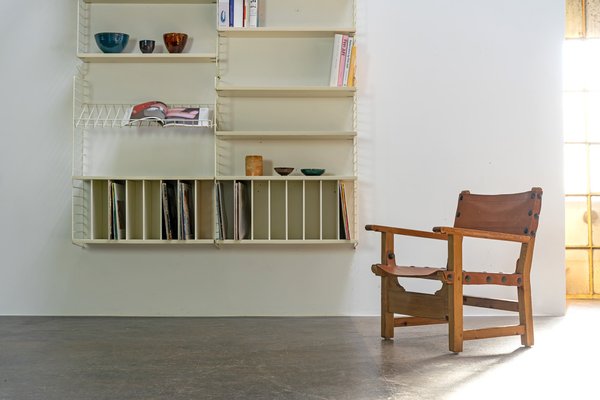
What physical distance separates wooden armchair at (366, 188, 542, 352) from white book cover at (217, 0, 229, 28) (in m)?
1.64

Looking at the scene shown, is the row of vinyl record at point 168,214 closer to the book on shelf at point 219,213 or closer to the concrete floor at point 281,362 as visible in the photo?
the book on shelf at point 219,213

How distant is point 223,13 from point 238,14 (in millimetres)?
88

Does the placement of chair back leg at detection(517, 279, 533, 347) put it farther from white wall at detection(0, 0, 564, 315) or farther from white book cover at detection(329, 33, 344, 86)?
white book cover at detection(329, 33, 344, 86)

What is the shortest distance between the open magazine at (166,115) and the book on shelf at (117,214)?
40 centimetres

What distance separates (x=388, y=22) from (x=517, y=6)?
2.61 feet

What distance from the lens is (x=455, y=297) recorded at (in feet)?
11.0

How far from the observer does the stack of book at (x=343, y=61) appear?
15.1ft

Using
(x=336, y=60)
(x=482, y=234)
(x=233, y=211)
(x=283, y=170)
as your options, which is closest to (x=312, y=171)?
(x=283, y=170)

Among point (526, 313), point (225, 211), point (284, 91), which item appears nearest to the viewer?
point (526, 313)

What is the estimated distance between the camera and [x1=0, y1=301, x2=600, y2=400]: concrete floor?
257 centimetres

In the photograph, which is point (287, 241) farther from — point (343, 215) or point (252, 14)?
point (252, 14)

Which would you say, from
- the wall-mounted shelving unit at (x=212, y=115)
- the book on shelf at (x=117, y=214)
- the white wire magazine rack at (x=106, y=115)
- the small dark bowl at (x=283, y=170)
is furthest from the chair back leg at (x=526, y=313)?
the book on shelf at (x=117, y=214)

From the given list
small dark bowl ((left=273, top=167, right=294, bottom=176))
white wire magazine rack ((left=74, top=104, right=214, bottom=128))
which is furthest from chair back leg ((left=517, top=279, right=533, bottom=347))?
white wire magazine rack ((left=74, top=104, right=214, bottom=128))

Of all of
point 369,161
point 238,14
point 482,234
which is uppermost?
point 238,14
